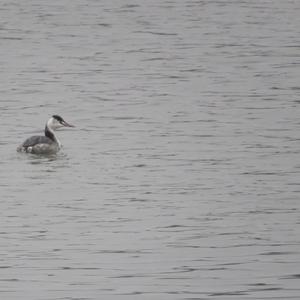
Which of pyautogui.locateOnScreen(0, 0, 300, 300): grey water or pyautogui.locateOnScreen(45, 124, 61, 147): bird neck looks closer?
pyautogui.locateOnScreen(0, 0, 300, 300): grey water

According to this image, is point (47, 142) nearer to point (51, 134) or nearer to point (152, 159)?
point (51, 134)

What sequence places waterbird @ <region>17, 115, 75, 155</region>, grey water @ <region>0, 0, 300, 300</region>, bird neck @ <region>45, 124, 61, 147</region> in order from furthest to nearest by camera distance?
1. bird neck @ <region>45, 124, 61, 147</region>
2. waterbird @ <region>17, 115, 75, 155</region>
3. grey water @ <region>0, 0, 300, 300</region>

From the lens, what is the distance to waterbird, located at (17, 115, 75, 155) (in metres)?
27.4

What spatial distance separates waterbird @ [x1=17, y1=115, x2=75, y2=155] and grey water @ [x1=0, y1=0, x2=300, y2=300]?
0.28 meters

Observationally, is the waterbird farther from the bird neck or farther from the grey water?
the grey water

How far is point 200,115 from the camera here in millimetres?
32125

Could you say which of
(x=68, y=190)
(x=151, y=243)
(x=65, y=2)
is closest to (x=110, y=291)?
(x=151, y=243)

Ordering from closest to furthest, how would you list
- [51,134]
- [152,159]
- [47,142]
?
[152,159] → [47,142] → [51,134]

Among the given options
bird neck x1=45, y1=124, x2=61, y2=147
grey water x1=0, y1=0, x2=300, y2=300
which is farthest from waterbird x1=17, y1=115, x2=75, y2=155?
grey water x1=0, y1=0, x2=300, y2=300

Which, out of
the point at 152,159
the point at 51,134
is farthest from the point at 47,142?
the point at 152,159

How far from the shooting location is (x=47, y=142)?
1109 inches

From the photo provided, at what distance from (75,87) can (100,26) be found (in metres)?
14.5

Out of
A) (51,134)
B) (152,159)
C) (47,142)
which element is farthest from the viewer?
(51,134)

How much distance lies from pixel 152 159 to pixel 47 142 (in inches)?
Result: 118
